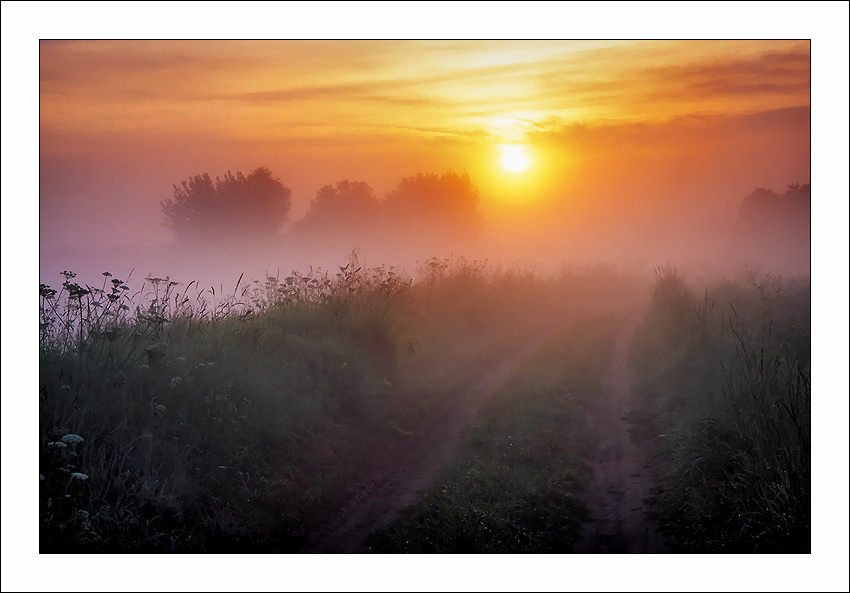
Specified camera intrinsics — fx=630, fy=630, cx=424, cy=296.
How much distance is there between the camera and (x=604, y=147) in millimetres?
8000

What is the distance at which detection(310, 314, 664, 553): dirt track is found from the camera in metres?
5.91

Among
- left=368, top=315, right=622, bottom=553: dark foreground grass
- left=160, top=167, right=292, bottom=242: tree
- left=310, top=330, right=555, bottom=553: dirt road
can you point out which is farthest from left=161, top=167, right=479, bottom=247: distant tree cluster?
left=368, top=315, right=622, bottom=553: dark foreground grass

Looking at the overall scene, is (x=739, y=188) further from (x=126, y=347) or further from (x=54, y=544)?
(x=54, y=544)

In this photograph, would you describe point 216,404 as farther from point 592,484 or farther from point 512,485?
point 592,484

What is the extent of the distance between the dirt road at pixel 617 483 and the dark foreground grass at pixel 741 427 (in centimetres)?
19

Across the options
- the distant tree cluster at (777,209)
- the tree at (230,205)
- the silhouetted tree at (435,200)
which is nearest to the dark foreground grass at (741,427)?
the distant tree cluster at (777,209)

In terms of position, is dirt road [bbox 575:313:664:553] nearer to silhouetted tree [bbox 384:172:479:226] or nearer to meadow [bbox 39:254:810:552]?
meadow [bbox 39:254:810:552]

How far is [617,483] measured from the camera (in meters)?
6.69

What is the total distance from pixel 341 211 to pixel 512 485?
4.73m

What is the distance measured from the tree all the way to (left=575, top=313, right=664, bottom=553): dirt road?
5.06m

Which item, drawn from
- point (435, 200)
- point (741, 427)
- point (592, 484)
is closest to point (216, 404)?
point (592, 484)

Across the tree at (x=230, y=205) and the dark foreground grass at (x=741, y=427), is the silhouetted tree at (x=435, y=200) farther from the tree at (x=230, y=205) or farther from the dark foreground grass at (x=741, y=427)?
the dark foreground grass at (x=741, y=427)

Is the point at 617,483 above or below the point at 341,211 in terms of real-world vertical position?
below

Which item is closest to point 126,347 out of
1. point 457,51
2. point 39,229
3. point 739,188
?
point 39,229
